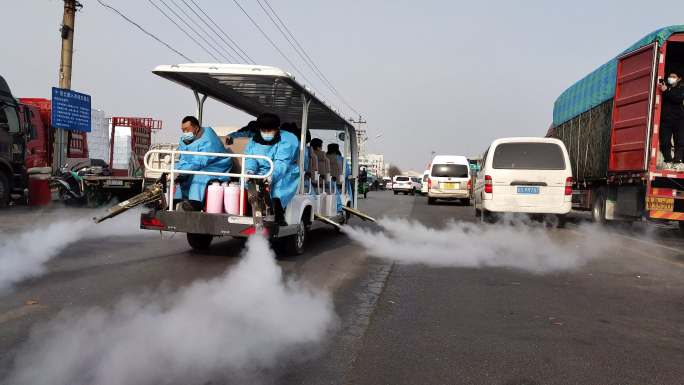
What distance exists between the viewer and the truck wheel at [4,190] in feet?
43.7

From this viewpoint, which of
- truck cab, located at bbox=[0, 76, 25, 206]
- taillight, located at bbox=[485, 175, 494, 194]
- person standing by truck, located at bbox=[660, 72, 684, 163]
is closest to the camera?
person standing by truck, located at bbox=[660, 72, 684, 163]

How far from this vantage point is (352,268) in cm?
661

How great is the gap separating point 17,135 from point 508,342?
13.9m

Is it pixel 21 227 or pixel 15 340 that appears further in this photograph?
pixel 21 227

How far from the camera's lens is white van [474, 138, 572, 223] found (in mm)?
11188

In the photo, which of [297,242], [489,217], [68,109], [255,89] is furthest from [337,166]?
[68,109]

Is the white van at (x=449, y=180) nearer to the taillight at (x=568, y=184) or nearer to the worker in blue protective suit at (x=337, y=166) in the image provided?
the taillight at (x=568, y=184)

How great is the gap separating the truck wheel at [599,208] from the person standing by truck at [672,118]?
2292mm

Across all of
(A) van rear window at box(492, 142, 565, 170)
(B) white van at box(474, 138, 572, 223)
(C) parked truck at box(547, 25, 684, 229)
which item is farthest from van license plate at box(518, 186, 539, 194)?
(C) parked truck at box(547, 25, 684, 229)

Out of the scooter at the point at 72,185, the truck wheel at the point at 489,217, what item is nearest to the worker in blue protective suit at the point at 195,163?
the truck wheel at the point at 489,217

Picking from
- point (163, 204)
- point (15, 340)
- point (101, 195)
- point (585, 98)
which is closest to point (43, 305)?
point (15, 340)

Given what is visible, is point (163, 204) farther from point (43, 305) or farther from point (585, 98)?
point (585, 98)

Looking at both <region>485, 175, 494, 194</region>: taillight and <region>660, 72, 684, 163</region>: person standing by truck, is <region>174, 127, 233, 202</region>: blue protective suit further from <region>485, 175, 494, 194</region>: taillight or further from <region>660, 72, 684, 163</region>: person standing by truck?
<region>660, 72, 684, 163</region>: person standing by truck

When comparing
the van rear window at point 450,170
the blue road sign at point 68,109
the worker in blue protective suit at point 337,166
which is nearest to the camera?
the worker in blue protective suit at point 337,166
